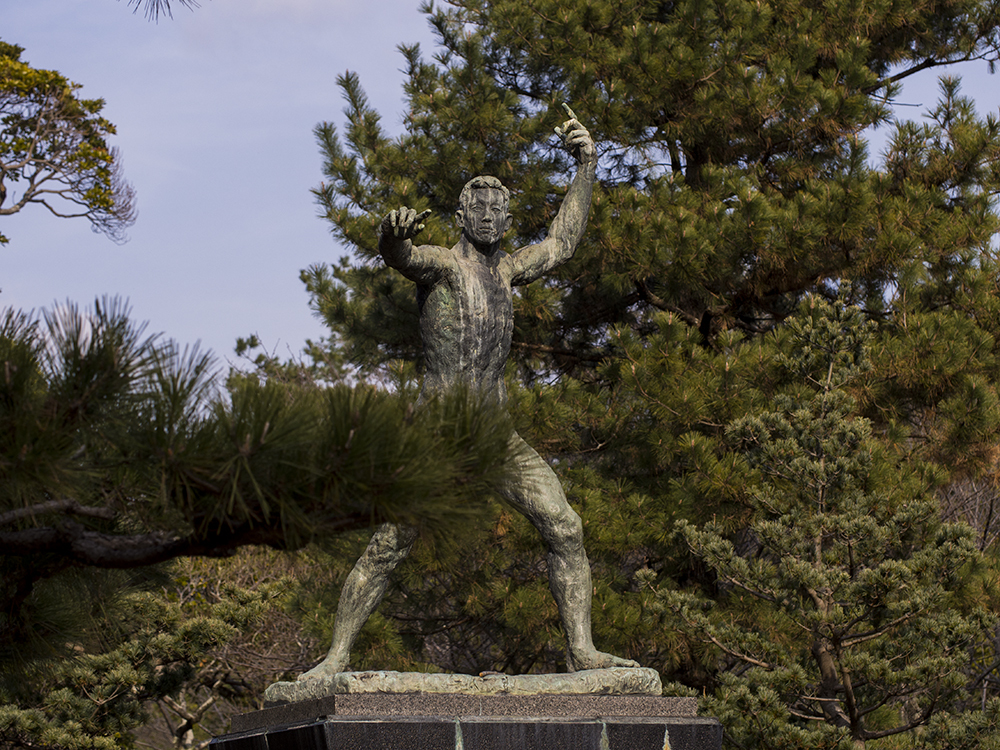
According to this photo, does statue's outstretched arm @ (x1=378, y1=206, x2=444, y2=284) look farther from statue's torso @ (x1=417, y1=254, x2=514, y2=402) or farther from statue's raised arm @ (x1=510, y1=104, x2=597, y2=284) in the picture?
statue's raised arm @ (x1=510, y1=104, x2=597, y2=284)

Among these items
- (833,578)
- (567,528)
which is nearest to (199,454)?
(567,528)

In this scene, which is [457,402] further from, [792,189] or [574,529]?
[792,189]

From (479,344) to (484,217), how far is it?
0.58 meters

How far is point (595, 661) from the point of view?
4.47 m

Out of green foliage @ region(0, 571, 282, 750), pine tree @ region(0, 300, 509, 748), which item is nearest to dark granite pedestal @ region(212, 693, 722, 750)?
pine tree @ region(0, 300, 509, 748)

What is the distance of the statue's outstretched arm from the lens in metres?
4.25

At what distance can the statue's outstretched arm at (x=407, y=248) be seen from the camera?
4254 mm

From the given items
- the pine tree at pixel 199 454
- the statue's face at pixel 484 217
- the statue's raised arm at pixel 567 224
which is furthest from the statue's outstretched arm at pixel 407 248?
the pine tree at pixel 199 454

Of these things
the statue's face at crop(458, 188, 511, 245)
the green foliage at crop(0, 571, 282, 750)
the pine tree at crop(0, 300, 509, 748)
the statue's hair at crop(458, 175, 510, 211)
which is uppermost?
the statue's hair at crop(458, 175, 510, 211)

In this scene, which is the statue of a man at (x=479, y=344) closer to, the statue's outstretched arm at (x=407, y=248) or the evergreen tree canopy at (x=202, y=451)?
the statue's outstretched arm at (x=407, y=248)

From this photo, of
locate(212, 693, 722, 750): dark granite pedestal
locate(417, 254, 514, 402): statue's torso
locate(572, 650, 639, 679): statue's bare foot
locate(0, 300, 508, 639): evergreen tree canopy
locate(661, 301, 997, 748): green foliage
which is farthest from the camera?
locate(661, 301, 997, 748): green foliage

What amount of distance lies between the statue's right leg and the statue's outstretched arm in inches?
42.2

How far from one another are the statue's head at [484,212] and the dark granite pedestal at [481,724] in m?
1.99

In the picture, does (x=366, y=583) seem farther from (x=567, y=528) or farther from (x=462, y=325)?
(x=462, y=325)
